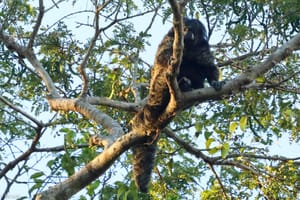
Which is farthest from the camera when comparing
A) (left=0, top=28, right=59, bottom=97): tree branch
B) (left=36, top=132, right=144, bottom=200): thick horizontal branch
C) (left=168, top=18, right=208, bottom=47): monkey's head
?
(left=0, top=28, right=59, bottom=97): tree branch

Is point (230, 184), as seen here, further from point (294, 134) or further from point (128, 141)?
point (128, 141)

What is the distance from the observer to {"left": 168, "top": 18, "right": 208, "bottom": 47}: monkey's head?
619cm

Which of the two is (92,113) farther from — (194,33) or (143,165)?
(194,33)

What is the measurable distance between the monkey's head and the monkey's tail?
106 centimetres

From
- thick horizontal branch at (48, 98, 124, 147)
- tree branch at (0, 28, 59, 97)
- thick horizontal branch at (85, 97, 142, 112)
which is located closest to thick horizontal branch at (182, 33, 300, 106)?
thick horizontal branch at (48, 98, 124, 147)

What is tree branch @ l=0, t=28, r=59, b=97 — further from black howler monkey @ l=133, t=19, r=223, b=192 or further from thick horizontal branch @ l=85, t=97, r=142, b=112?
black howler monkey @ l=133, t=19, r=223, b=192

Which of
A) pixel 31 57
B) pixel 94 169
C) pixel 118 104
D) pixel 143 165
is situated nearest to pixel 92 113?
pixel 118 104

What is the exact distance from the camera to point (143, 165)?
611cm

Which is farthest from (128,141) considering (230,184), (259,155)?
(230,184)

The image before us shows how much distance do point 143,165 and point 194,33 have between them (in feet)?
4.49

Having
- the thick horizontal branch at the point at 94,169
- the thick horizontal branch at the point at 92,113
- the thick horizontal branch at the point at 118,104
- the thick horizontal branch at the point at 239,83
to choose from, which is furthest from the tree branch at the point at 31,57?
the thick horizontal branch at the point at 239,83

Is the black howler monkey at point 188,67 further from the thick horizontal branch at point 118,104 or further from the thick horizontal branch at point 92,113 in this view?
the thick horizontal branch at point 118,104

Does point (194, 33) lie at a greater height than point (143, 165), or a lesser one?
greater

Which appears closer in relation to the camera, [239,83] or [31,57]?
[239,83]
